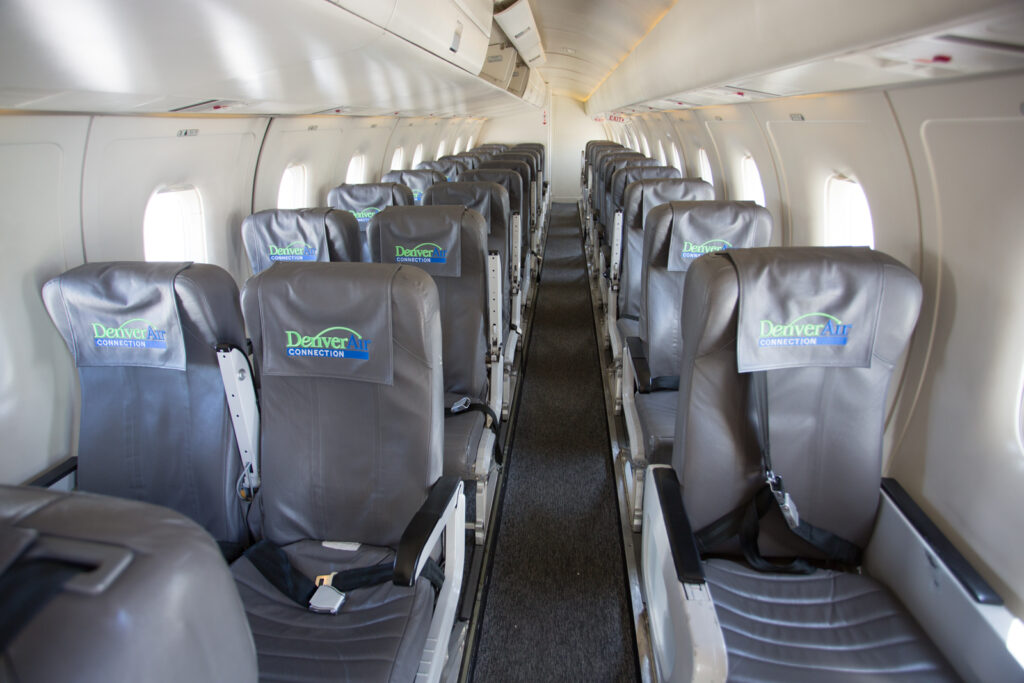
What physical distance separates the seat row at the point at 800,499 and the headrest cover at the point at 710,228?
3.77ft

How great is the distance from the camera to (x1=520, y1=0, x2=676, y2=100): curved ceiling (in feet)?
17.6

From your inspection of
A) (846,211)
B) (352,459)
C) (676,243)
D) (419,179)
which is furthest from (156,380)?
(419,179)

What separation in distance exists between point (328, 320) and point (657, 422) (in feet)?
6.28

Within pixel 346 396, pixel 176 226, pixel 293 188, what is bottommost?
pixel 346 396

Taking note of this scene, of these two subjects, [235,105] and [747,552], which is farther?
[235,105]

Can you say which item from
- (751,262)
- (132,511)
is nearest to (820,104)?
(751,262)

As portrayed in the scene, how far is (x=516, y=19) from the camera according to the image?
20.9 feet

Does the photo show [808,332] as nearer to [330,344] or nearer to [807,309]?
[807,309]

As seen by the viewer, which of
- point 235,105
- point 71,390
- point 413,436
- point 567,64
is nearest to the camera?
point 413,436

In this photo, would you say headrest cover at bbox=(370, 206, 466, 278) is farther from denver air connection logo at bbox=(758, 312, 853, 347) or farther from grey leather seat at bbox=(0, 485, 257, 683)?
grey leather seat at bbox=(0, 485, 257, 683)

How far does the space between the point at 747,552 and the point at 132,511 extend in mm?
2076

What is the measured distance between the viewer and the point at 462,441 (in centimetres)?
297

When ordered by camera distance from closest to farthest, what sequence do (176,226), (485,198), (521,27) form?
(176,226), (485,198), (521,27)

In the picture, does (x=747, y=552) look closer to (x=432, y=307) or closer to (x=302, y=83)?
(x=432, y=307)
